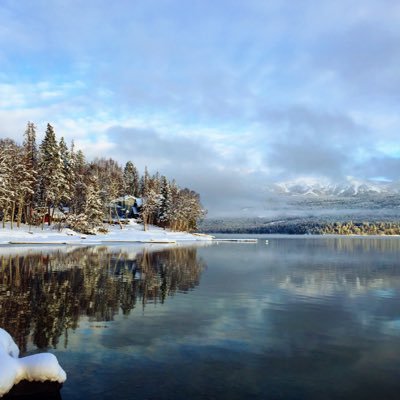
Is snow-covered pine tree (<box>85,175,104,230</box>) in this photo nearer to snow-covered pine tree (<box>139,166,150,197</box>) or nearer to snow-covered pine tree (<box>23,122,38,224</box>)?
snow-covered pine tree (<box>23,122,38,224</box>)

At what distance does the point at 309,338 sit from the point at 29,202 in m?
78.5

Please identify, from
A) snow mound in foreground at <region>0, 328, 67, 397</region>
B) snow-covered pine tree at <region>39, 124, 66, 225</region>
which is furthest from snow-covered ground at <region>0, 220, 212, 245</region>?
snow mound in foreground at <region>0, 328, 67, 397</region>

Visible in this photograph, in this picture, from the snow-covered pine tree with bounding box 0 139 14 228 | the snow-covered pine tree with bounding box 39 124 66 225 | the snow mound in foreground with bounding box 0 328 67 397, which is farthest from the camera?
the snow-covered pine tree with bounding box 39 124 66 225

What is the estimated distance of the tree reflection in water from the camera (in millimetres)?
15562

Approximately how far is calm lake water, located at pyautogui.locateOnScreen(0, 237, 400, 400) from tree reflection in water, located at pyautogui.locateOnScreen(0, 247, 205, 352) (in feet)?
0.22

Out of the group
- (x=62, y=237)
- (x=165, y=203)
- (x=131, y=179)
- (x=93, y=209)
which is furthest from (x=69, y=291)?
(x=131, y=179)

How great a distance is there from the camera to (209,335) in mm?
14984

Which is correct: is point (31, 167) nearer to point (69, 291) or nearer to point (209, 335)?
point (69, 291)

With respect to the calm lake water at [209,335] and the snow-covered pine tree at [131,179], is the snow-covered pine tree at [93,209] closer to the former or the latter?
the snow-covered pine tree at [131,179]

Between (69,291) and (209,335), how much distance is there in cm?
1078

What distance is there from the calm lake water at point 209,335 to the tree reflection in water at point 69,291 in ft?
0.22

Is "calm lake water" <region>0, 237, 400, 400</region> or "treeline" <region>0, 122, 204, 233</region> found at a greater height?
"treeline" <region>0, 122, 204, 233</region>

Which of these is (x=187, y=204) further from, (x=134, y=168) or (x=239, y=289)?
(x=239, y=289)

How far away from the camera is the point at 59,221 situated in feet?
263
